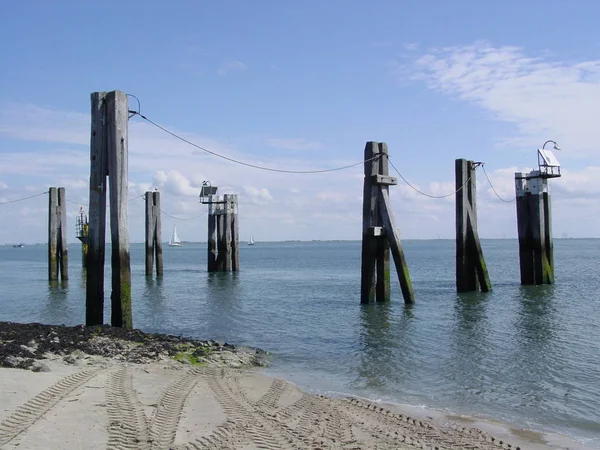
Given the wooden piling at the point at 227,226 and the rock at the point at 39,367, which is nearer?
the rock at the point at 39,367

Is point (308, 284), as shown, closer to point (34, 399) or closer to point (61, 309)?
point (61, 309)

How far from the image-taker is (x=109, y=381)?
7977 millimetres

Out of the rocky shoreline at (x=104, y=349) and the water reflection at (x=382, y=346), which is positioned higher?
the rocky shoreline at (x=104, y=349)

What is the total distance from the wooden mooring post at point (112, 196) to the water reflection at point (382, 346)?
199 inches

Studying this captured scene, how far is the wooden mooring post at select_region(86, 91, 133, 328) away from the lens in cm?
1177

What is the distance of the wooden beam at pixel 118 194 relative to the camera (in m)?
11.7

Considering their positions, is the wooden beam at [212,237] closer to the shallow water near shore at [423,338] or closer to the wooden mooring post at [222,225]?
the wooden mooring post at [222,225]

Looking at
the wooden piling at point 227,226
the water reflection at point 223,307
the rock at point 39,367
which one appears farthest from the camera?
the wooden piling at point 227,226

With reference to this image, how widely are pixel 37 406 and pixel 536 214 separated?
2096 centimetres

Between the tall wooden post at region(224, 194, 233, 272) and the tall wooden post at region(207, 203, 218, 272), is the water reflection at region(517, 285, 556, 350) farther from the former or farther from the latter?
the tall wooden post at region(207, 203, 218, 272)

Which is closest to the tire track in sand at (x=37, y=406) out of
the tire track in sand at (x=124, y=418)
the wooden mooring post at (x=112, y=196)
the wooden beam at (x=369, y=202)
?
the tire track in sand at (x=124, y=418)

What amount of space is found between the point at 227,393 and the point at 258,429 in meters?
1.79

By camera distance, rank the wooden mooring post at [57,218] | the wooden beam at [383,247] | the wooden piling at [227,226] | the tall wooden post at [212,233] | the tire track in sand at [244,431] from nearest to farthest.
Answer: the tire track in sand at [244,431] < the wooden beam at [383,247] < the wooden mooring post at [57,218] < the wooden piling at [227,226] < the tall wooden post at [212,233]

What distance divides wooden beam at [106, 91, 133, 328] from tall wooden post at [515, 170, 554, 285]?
16922 millimetres
